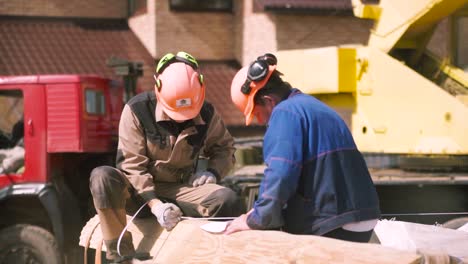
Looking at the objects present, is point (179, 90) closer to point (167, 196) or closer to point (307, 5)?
point (167, 196)

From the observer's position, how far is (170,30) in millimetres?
17578

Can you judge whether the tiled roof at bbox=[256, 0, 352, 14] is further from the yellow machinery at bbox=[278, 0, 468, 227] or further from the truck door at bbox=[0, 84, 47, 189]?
the truck door at bbox=[0, 84, 47, 189]

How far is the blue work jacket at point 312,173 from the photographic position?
4.75 metres

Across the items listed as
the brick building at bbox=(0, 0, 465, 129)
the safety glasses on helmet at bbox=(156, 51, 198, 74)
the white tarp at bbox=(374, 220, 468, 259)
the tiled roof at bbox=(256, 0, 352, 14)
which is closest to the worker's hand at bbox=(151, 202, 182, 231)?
the safety glasses on helmet at bbox=(156, 51, 198, 74)

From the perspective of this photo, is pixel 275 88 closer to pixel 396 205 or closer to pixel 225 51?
pixel 396 205

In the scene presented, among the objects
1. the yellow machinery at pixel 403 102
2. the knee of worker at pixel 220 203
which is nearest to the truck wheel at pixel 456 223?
the yellow machinery at pixel 403 102

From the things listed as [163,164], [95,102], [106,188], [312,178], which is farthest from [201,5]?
[312,178]

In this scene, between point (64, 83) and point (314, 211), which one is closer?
point (314, 211)

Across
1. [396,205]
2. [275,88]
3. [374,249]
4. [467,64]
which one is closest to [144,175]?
[275,88]

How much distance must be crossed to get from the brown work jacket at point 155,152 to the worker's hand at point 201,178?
0.07 m

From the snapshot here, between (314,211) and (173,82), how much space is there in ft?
5.06

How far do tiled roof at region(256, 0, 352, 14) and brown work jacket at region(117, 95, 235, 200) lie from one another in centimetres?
1050

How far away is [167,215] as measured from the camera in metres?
5.61

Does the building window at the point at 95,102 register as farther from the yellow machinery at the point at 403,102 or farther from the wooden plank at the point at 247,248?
the wooden plank at the point at 247,248
